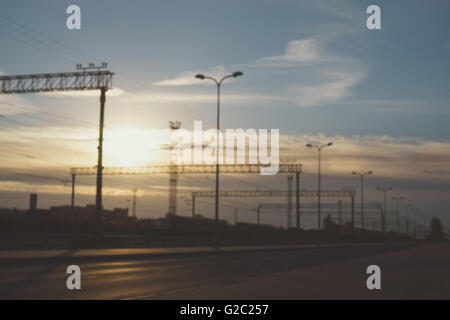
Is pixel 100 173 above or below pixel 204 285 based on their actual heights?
above

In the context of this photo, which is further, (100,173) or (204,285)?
(100,173)

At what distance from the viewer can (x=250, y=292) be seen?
14469 millimetres

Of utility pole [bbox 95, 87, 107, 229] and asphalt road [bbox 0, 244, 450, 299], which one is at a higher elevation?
utility pole [bbox 95, 87, 107, 229]

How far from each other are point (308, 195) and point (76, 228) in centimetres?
5646

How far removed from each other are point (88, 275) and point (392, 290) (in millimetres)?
10423

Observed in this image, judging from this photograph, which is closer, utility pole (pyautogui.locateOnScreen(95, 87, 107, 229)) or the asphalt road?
the asphalt road

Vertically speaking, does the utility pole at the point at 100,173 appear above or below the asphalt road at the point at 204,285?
above

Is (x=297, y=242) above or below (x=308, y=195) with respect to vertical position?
below

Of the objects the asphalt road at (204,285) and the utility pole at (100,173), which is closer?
the asphalt road at (204,285)

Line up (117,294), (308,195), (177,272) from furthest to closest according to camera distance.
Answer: (308,195) < (177,272) < (117,294)

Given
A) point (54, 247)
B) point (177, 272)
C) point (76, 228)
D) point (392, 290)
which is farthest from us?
point (76, 228)
